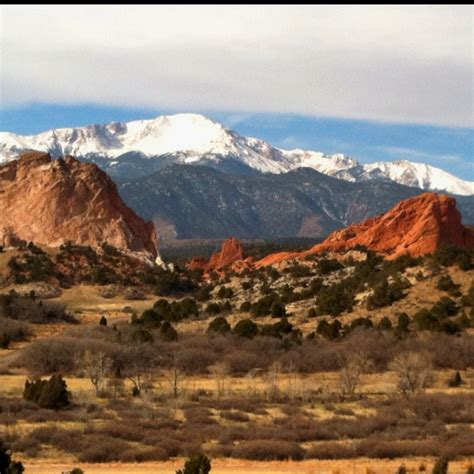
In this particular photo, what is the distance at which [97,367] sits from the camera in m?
41.1

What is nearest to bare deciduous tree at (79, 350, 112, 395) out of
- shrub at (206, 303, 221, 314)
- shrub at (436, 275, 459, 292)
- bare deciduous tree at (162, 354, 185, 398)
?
bare deciduous tree at (162, 354, 185, 398)

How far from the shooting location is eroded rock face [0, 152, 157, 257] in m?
124

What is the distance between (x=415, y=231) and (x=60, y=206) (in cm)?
5146

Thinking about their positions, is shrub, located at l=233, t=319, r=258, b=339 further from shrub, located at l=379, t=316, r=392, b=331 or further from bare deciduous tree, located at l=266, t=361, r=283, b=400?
bare deciduous tree, located at l=266, t=361, r=283, b=400

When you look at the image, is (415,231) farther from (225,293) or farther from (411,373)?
(411,373)

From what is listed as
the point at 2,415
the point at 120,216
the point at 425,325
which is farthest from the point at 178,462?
the point at 120,216

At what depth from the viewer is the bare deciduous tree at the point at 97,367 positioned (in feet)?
134

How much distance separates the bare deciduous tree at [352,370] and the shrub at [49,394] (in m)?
13.1

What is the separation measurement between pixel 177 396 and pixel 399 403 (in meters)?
9.97

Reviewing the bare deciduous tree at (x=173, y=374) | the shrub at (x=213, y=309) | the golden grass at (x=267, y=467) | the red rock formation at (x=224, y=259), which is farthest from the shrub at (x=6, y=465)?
the red rock formation at (x=224, y=259)

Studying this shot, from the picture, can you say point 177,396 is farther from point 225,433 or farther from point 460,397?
point 460,397

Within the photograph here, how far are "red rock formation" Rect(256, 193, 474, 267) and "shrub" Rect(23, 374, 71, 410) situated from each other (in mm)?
66499

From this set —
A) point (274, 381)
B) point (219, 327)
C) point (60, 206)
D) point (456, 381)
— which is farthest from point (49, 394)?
point (60, 206)

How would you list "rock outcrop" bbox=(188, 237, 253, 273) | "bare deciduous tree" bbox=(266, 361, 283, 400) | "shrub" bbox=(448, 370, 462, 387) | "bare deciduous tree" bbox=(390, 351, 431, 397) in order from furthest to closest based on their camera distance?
"rock outcrop" bbox=(188, 237, 253, 273), "shrub" bbox=(448, 370, 462, 387), "bare deciduous tree" bbox=(390, 351, 431, 397), "bare deciduous tree" bbox=(266, 361, 283, 400)
